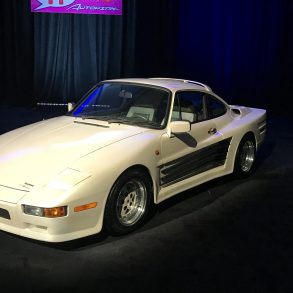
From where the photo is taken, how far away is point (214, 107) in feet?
17.8

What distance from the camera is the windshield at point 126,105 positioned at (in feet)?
15.3

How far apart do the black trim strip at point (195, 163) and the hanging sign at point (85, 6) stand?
24.1ft

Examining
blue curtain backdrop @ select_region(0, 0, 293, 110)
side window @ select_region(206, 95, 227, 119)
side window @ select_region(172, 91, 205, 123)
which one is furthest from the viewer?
blue curtain backdrop @ select_region(0, 0, 293, 110)

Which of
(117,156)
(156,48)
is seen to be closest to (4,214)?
(117,156)

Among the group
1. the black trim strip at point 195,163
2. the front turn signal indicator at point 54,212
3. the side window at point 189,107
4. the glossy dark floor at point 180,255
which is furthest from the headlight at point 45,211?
the side window at point 189,107

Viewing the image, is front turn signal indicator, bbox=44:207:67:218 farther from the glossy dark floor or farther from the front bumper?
the glossy dark floor

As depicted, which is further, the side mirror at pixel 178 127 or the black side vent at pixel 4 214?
the side mirror at pixel 178 127

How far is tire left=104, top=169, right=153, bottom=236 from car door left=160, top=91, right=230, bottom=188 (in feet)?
0.94

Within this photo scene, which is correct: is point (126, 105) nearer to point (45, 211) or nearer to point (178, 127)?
point (178, 127)

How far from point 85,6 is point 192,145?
26.1 feet

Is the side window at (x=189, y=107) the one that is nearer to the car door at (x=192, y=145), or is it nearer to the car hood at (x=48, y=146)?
the car door at (x=192, y=145)

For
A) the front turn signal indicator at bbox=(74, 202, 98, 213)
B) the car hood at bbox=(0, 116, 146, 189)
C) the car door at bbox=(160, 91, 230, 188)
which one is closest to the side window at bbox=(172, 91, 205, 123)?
the car door at bbox=(160, 91, 230, 188)

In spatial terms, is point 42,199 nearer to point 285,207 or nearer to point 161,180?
point 161,180

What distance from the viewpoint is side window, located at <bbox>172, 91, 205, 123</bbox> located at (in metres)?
4.82
